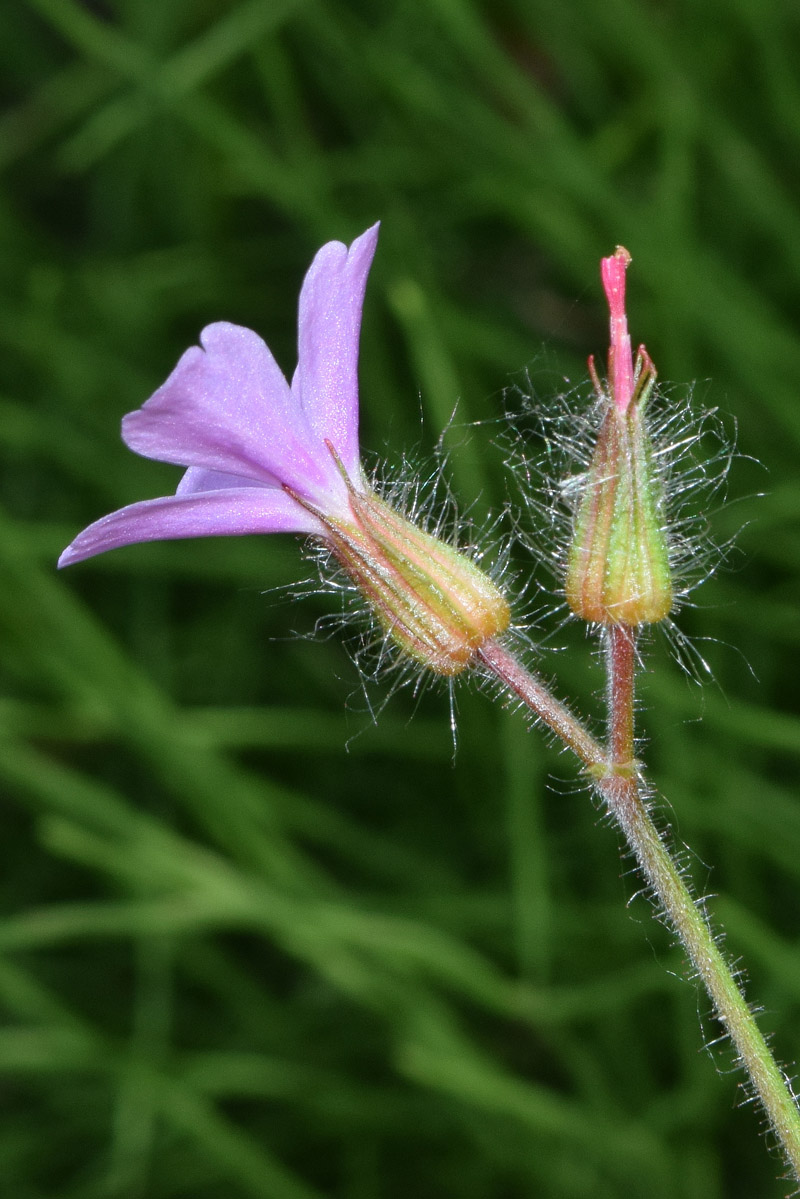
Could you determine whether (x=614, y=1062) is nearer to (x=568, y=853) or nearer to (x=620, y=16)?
(x=568, y=853)

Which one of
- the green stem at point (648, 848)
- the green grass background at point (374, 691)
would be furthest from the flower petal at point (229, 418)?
the green grass background at point (374, 691)

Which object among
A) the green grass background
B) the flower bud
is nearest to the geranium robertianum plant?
the flower bud

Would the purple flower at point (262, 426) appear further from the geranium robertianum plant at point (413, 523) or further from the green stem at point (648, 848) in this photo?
the green stem at point (648, 848)

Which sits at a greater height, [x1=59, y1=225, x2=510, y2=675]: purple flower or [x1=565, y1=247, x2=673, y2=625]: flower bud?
[x1=59, y1=225, x2=510, y2=675]: purple flower

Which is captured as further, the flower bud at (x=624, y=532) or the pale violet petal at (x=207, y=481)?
the pale violet petal at (x=207, y=481)

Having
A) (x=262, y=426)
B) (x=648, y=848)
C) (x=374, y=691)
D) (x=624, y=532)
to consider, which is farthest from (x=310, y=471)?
(x=374, y=691)

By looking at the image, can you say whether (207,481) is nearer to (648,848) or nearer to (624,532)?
(624,532)

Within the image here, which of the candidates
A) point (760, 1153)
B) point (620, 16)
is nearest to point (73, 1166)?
point (760, 1153)

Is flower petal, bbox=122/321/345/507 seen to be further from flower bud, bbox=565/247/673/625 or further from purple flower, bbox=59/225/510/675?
flower bud, bbox=565/247/673/625
